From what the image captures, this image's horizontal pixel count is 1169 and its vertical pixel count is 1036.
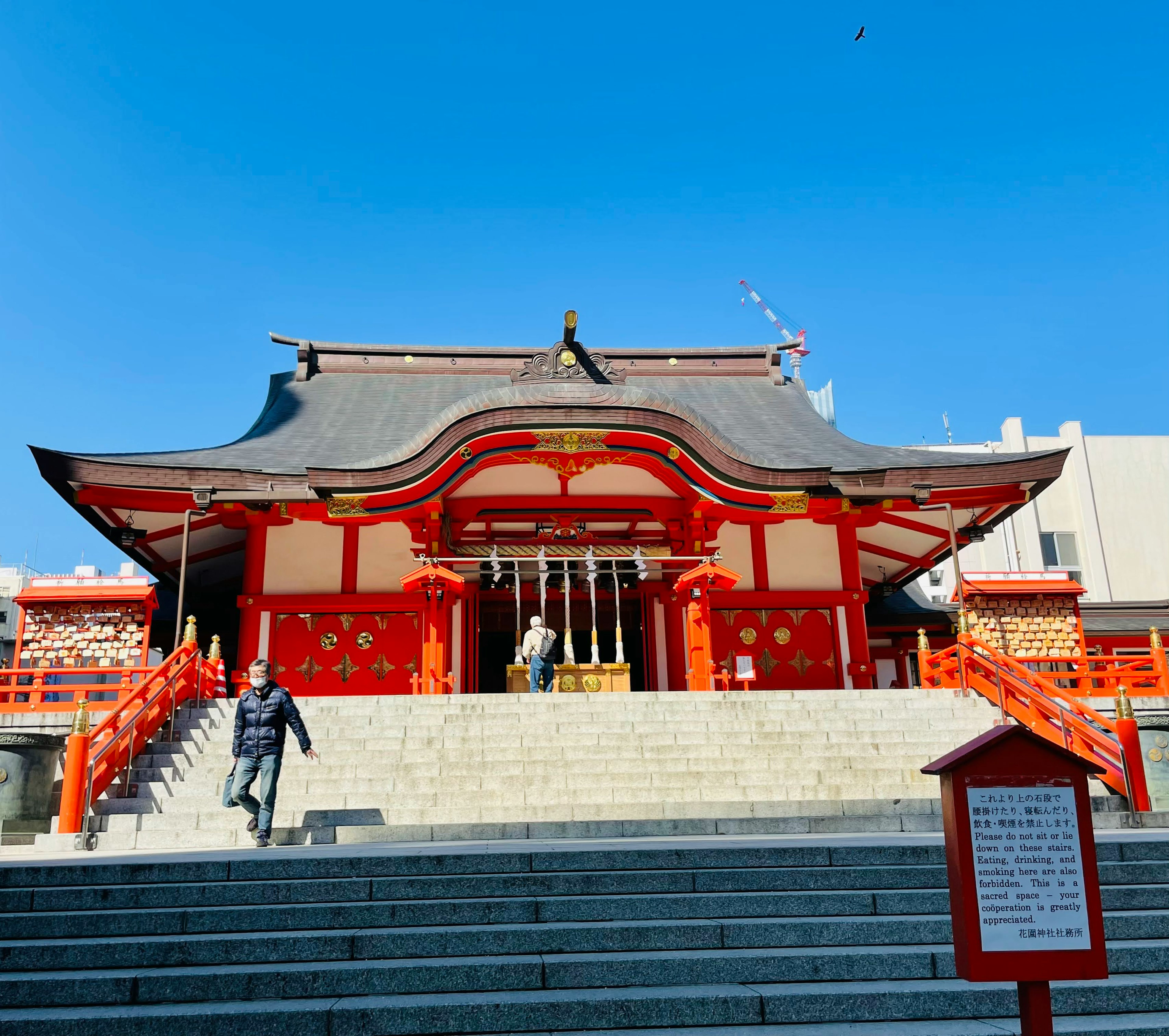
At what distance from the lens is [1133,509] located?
31.2m

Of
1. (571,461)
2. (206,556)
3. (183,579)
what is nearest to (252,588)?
(206,556)

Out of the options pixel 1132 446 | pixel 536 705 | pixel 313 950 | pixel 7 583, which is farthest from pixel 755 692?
pixel 7 583

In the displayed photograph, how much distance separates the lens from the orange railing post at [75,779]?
7688mm

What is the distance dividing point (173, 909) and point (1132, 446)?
111 ft

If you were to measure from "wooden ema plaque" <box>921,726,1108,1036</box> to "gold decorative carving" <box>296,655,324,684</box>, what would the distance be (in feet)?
42.4

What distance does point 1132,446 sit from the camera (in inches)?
1248

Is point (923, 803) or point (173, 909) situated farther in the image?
point (923, 803)

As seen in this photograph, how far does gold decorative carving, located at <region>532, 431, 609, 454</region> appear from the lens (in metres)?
13.9

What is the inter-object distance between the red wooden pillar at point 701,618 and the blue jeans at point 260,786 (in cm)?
754

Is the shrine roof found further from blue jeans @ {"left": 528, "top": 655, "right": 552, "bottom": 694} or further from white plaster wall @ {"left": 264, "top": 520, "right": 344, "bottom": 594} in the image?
blue jeans @ {"left": 528, "top": 655, "right": 552, "bottom": 694}

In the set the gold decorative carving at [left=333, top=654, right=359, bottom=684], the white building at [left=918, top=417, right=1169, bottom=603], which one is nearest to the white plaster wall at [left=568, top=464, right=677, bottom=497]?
the gold decorative carving at [left=333, top=654, right=359, bottom=684]

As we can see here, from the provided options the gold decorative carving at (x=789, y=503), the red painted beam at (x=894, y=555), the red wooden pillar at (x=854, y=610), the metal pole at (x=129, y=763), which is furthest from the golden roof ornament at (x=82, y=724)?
the red painted beam at (x=894, y=555)

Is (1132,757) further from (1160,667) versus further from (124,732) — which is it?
(124,732)

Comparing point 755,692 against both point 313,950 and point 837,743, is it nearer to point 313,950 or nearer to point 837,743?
point 837,743
